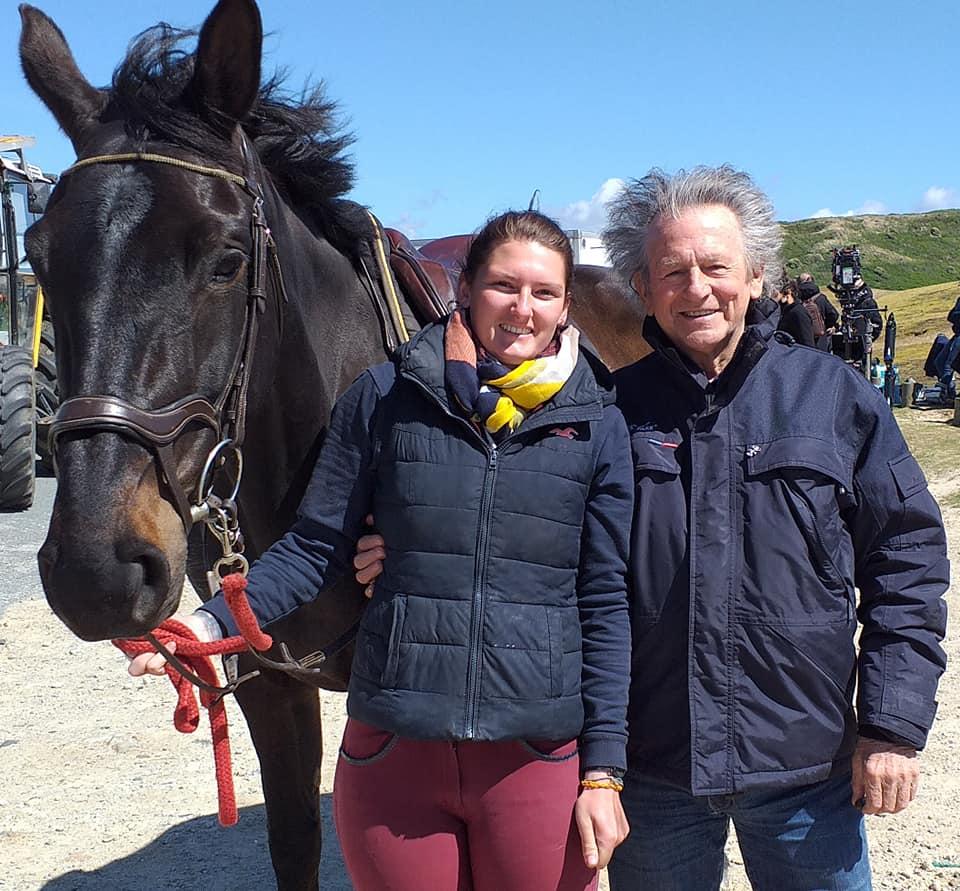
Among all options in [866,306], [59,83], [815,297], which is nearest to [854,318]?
[866,306]

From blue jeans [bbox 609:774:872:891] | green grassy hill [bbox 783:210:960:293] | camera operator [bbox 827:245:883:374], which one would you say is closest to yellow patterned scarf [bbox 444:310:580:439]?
blue jeans [bbox 609:774:872:891]

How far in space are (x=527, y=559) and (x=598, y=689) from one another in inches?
10.1

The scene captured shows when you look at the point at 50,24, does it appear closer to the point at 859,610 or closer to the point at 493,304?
the point at 493,304

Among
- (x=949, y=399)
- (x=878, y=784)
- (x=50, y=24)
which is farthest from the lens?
(x=949, y=399)

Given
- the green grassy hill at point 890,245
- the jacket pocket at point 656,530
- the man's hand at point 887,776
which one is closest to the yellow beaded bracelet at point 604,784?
the jacket pocket at point 656,530

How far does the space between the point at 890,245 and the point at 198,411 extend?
233ft

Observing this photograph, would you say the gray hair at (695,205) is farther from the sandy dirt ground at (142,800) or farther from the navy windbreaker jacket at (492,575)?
the sandy dirt ground at (142,800)

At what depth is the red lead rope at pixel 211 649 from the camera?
1.64 metres

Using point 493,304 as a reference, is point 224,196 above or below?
above

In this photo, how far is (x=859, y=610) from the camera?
5.98 feet

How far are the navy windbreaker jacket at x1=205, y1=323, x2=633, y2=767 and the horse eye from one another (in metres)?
0.34

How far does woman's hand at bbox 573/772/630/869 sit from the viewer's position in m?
1.64

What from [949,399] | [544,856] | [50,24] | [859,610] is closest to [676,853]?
[544,856]

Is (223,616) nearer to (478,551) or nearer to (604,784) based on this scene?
(478,551)
